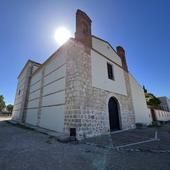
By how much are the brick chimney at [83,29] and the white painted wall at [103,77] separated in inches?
36.2

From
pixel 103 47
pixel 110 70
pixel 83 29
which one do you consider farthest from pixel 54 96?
pixel 103 47

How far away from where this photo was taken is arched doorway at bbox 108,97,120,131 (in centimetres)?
814

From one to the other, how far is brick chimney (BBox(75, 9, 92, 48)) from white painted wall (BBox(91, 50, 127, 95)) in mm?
921

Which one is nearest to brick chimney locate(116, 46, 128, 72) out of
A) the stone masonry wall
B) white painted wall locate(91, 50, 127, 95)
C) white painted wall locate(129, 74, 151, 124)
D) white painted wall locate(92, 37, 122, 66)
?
white painted wall locate(129, 74, 151, 124)

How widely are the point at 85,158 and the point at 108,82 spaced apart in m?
6.07

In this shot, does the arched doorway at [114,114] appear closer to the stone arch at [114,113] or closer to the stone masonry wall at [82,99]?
the stone arch at [114,113]

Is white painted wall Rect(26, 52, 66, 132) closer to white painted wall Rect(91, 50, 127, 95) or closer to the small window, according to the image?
white painted wall Rect(91, 50, 127, 95)

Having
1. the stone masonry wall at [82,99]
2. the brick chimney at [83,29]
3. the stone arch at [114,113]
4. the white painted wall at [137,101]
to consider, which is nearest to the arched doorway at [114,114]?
the stone arch at [114,113]

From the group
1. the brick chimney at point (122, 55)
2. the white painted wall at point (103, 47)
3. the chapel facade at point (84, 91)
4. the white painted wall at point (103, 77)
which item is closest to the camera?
the chapel facade at point (84, 91)

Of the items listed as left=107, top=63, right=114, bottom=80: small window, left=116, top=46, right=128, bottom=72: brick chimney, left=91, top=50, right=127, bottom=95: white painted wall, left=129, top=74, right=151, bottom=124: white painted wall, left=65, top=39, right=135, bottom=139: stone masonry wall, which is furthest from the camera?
left=116, top=46, right=128, bottom=72: brick chimney

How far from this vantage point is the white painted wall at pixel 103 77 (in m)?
7.61

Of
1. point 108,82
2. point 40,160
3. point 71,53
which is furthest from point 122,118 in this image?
point 40,160

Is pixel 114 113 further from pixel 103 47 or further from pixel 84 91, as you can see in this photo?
pixel 103 47

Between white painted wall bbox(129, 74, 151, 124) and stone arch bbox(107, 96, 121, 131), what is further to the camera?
white painted wall bbox(129, 74, 151, 124)
